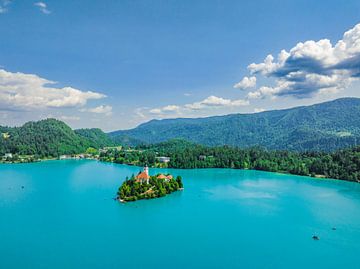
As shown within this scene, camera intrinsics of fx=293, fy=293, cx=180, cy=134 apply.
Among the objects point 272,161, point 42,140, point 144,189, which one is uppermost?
point 42,140

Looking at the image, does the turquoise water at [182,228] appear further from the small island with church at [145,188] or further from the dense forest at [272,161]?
the dense forest at [272,161]

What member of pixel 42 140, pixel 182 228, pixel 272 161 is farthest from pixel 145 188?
pixel 42 140

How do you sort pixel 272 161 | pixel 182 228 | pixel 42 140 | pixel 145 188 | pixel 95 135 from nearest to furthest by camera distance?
pixel 182 228 → pixel 145 188 → pixel 272 161 → pixel 42 140 → pixel 95 135

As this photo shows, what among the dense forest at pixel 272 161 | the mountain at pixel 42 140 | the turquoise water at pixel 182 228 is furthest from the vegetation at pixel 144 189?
the mountain at pixel 42 140

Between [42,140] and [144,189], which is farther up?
[42,140]

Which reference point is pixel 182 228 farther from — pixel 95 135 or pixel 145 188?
pixel 95 135

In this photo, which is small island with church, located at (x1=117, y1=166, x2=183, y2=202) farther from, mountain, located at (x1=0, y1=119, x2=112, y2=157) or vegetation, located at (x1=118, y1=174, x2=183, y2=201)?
mountain, located at (x1=0, y1=119, x2=112, y2=157)

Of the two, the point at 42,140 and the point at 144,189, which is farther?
the point at 42,140
